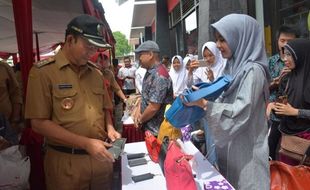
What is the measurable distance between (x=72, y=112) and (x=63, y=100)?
0.10m

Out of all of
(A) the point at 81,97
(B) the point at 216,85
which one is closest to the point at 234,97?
(B) the point at 216,85

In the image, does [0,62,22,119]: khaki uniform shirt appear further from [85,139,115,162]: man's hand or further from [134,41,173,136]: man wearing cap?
[85,139,115,162]: man's hand

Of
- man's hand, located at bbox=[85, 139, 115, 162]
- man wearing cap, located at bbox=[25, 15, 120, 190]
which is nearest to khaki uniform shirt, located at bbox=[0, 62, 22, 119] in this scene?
man wearing cap, located at bbox=[25, 15, 120, 190]

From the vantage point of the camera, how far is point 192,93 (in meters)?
1.96

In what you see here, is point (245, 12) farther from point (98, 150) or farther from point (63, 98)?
point (98, 150)

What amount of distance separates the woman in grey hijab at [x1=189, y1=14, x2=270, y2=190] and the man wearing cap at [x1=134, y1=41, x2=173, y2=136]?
1163 millimetres

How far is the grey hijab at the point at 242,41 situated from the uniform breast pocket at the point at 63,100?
39.0 inches

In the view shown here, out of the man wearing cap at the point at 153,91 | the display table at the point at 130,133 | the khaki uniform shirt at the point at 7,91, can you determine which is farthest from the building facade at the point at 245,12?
the khaki uniform shirt at the point at 7,91

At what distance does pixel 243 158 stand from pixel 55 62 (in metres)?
1.36

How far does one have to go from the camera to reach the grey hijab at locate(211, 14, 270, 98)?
2.04 meters

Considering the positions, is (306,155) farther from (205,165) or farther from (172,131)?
(172,131)

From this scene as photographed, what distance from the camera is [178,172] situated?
1.78m

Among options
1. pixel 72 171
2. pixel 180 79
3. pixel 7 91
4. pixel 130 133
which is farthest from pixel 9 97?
pixel 180 79

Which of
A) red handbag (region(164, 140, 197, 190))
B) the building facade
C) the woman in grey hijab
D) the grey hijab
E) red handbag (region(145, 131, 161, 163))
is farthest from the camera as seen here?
the building facade
